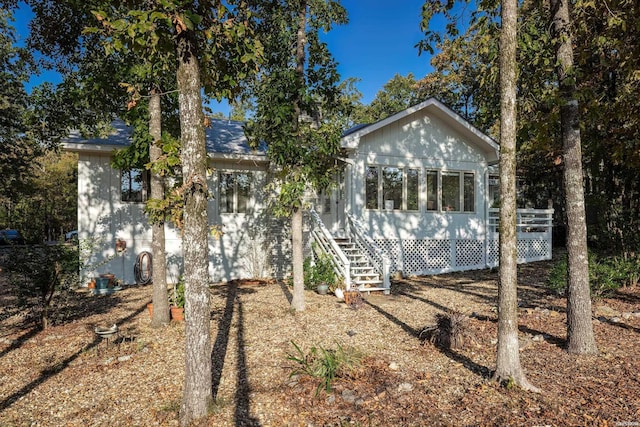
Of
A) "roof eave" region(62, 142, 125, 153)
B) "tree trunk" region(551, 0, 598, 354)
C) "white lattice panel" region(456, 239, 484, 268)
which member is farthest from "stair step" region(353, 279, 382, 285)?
"roof eave" region(62, 142, 125, 153)

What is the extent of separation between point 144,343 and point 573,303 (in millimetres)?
5646

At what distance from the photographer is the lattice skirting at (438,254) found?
1209 centimetres

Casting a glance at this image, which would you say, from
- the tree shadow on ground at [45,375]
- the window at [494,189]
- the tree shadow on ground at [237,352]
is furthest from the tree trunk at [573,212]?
the window at [494,189]

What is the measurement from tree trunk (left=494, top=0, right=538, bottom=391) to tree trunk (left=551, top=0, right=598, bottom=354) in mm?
1434

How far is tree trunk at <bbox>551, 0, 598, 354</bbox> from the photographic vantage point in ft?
15.8

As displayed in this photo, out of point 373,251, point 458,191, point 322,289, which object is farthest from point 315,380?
point 458,191

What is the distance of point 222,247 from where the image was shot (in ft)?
37.5

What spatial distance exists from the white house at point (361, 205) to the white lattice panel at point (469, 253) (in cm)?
3

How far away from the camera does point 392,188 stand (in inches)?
482

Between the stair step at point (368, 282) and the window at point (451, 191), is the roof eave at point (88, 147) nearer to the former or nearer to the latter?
the stair step at point (368, 282)

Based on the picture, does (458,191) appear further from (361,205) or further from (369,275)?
(369,275)

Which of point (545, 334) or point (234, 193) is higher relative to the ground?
point (234, 193)

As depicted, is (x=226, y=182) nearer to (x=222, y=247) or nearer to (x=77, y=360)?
(x=222, y=247)

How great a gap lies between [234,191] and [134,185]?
103 inches
